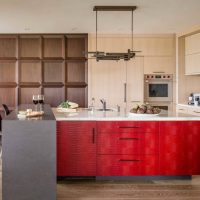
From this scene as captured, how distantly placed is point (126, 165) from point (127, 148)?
0.20 metres

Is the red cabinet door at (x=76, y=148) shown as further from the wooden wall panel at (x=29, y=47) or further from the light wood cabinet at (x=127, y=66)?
the wooden wall panel at (x=29, y=47)

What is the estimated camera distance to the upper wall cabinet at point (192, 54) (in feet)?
21.3

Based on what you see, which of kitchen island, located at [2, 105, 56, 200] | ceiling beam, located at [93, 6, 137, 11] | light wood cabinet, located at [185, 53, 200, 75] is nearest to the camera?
kitchen island, located at [2, 105, 56, 200]

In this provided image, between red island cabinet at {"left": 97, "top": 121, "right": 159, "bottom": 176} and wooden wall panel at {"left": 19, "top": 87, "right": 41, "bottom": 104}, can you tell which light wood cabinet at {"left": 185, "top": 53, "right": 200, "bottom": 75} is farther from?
wooden wall panel at {"left": 19, "top": 87, "right": 41, "bottom": 104}

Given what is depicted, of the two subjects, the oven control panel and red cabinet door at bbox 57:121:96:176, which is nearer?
red cabinet door at bbox 57:121:96:176

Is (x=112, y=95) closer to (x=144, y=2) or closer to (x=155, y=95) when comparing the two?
(x=155, y=95)

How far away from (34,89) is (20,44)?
991 mm

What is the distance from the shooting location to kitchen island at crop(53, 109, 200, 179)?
3941mm

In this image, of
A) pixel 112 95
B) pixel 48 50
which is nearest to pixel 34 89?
pixel 48 50

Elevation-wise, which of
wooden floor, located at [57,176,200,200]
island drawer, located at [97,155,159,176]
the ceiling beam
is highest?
the ceiling beam

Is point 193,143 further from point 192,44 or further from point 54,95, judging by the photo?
point 54,95

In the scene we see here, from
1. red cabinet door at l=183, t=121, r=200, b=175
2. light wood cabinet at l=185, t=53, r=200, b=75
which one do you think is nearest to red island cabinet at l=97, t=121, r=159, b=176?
red cabinet door at l=183, t=121, r=200, b=175

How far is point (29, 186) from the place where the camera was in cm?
325

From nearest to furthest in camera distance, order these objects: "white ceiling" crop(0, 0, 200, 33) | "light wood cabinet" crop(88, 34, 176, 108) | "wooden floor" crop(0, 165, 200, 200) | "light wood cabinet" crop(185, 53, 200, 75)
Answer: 1. "wooden floor" crop(0, 165, 200, 200)
2. "white ceiling" crop(0, 0, 200, 33)
3. "light wood cabinet" crop(185, 53, 200, 75)
4. "light wood cabinet" crop(88, 34, 176, 108)
